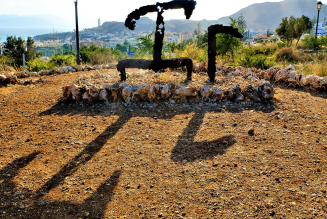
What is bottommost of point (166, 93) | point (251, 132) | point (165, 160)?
point (165, 160)

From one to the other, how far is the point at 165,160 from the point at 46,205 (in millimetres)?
1382

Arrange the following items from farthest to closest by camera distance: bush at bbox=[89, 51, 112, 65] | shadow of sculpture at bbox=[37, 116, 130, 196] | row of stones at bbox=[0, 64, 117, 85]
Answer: bush at bbox=[89, 51, 112, 65] < row of stones at bbox=[0, 64, 117, 85] < shadow of sculpture at bbox=[37, 116, 130, 196]

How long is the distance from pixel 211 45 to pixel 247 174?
3787 millimetres

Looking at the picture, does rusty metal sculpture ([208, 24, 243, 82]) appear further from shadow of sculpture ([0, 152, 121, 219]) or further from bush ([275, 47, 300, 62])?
bush ([275, 47, 300, 62])

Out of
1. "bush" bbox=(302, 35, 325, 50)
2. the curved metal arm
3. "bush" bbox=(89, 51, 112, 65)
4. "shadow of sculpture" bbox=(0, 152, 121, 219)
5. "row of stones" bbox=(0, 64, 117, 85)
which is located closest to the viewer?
"shadow of sculpture" bbox=(0, 152, 121, 219)

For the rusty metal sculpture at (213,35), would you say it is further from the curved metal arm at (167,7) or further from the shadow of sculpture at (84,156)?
the shadow of sculpture at (84,156)

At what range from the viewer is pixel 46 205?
7.94ft

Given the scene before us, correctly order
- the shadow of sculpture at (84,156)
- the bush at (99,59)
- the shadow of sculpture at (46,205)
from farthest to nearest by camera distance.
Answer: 1. the bush at (99,59)
2. the shadow of sculpture at (84,156)
3. the shadow of sculpture at (46,205)

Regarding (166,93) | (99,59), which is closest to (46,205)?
(166,93)

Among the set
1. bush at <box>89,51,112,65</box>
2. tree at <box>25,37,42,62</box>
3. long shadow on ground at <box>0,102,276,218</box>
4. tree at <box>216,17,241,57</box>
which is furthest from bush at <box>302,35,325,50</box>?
tree at <box>25,37,42,62</box>

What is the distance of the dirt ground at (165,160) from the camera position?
2.38 m

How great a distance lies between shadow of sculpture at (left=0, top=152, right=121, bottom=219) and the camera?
230 cm

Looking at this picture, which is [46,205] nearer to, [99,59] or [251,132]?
[251,132]

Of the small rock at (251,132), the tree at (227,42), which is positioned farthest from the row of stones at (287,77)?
the tree at (227,42)
